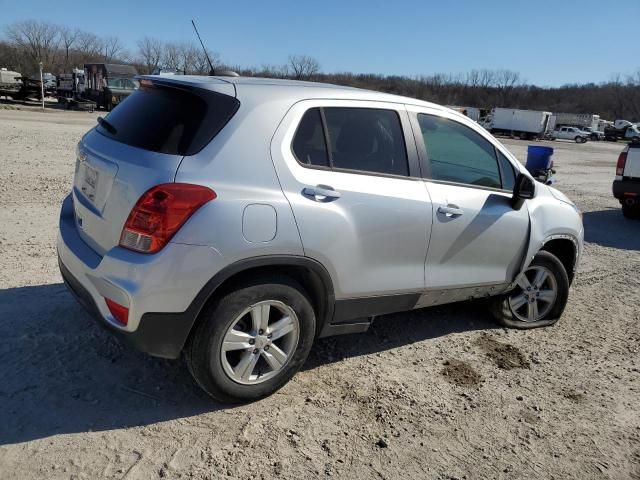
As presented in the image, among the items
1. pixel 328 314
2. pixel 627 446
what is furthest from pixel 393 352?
pixel 627 446

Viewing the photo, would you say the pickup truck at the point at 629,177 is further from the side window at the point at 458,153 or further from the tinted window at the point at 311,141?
the tinted window at the point at 311,141

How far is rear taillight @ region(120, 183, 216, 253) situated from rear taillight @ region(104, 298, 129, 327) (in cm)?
32

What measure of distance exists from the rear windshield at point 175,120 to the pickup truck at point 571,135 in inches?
2437

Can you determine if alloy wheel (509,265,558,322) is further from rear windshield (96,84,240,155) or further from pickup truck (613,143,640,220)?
pickup truck (613,143,640,220)

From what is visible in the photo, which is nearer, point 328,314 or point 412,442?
point 412,442

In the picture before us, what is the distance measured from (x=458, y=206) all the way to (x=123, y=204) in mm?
2245

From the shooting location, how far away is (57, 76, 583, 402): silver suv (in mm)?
2705

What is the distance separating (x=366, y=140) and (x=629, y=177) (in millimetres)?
8439

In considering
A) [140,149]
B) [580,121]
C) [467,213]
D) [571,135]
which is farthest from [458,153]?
[580,121]

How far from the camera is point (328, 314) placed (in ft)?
10.9

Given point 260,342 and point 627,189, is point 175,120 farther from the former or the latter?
point 627,189

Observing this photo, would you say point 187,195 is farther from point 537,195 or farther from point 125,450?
point 537,195

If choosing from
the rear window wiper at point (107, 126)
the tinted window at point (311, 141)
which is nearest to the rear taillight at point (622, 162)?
the tinted window at point (311, 141)

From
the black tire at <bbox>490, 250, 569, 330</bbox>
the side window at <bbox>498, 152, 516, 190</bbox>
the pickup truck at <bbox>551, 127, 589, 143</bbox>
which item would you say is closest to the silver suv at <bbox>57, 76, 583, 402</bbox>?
the side window at <bbox>498, 152, 516, 190</bbox>
